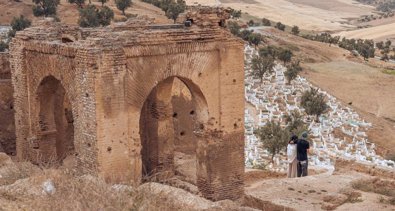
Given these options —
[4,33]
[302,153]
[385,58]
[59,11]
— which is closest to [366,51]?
[385,58]

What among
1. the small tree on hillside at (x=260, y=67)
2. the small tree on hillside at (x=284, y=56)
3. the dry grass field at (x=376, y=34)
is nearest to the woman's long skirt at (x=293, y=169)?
the small tree on hillside at (x=260, y=67)

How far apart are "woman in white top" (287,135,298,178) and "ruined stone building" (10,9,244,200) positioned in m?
1.32

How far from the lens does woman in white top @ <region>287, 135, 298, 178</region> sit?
48.1 feet

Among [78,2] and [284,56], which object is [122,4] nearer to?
[78,2]

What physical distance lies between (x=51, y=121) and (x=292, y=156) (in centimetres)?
611

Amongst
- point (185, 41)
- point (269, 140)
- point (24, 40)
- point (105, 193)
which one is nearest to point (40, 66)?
point (24, 40)

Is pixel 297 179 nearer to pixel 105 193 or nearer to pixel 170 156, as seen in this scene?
pixel 170 156

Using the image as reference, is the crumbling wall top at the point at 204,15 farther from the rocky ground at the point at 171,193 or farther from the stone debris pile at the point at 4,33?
the stone debris pile at the point at 4,33

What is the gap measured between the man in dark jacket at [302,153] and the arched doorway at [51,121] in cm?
605

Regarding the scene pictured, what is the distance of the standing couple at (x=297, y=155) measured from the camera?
1448cm

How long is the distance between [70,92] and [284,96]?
25009 millimetres

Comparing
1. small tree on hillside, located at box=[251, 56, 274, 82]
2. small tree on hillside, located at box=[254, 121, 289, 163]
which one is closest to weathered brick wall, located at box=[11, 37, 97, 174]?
small tree on hillside, located at box=[254, 121, 289, 163]

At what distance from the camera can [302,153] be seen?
14.6 meters

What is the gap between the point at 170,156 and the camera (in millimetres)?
15086
